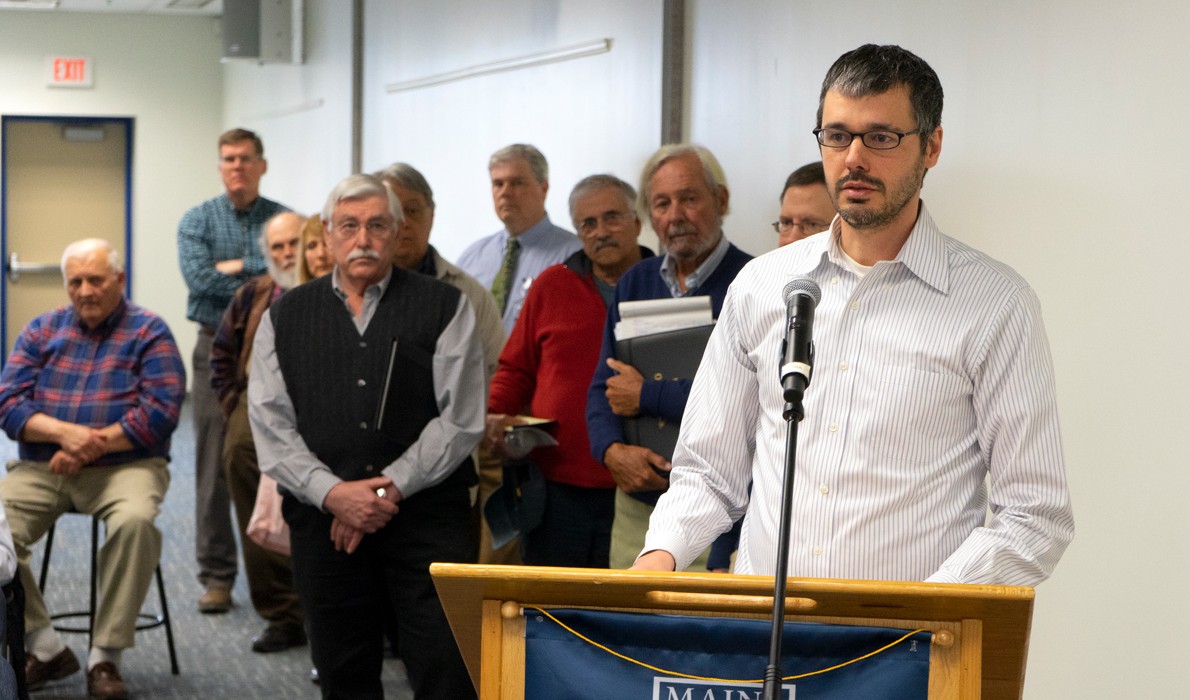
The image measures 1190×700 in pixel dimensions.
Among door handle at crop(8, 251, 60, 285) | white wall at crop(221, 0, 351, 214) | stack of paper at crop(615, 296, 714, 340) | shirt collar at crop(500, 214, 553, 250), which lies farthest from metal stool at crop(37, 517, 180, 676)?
door handle at crop(8, 251, 60, 285)

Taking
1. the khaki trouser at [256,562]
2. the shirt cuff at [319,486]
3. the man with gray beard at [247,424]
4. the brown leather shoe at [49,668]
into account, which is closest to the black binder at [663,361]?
the shirt cuff at [319,486]

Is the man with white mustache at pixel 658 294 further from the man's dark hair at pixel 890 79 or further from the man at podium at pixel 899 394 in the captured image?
the man's dark hair at pixel 890 79

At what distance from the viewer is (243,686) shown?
4.32 meters

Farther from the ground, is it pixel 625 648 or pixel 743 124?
pixel 743 124

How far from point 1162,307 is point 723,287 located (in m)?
1.01

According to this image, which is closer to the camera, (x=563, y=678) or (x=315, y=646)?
(x=563, y=678)

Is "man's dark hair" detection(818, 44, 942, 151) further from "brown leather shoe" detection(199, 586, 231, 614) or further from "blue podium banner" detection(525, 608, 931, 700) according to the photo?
"brown leather shoe" detection(199, 586, 231, 614)

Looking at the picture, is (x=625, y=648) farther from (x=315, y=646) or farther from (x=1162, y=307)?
(x=315, y=646)

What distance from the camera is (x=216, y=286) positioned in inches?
227

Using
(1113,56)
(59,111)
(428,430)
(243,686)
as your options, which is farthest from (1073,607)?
(59,111)

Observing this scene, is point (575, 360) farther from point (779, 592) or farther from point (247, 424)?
point (779, 592)

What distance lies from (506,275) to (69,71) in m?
8.58

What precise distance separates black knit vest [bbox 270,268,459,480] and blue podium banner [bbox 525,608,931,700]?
191cm

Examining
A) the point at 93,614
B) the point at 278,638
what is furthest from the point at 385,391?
the point at 93,614
